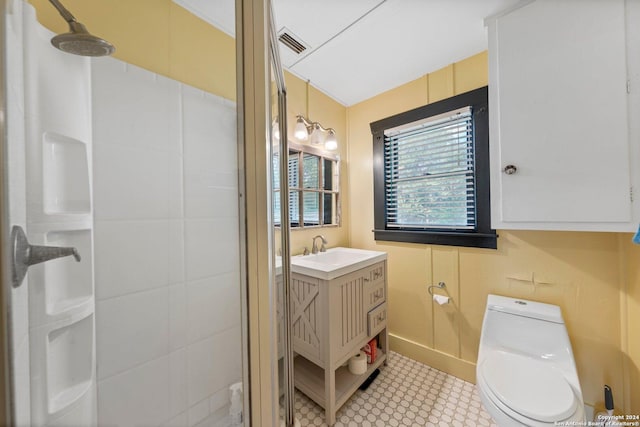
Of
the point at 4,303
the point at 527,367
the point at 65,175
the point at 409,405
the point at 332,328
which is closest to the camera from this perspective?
the point at 4,303

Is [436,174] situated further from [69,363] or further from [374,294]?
[69,363]

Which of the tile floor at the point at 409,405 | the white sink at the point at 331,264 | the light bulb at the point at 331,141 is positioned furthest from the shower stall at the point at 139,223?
the light bulb at the point at 331,141

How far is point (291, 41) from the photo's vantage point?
1.40 metres

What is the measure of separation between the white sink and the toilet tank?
73cm

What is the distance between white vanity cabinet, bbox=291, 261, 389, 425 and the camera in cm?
125

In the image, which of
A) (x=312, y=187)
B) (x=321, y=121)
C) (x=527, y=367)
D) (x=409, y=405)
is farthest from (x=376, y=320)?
(x=321, y=121)

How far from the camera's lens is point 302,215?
1808 mm

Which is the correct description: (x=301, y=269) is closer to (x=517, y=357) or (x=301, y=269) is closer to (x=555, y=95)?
(x=517, y=357)

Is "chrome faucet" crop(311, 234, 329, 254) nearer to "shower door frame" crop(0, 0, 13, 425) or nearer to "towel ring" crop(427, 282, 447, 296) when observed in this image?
"towel ring" crop(427, 282, 447, 296)

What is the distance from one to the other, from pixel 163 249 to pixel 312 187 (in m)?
1.28

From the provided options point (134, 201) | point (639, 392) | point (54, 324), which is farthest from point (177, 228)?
point (639, 392)

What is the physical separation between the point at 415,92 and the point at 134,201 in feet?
6.39

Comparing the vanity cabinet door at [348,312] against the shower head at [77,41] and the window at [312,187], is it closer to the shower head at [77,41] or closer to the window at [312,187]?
the window at [312,187]

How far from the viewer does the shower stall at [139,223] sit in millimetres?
473
